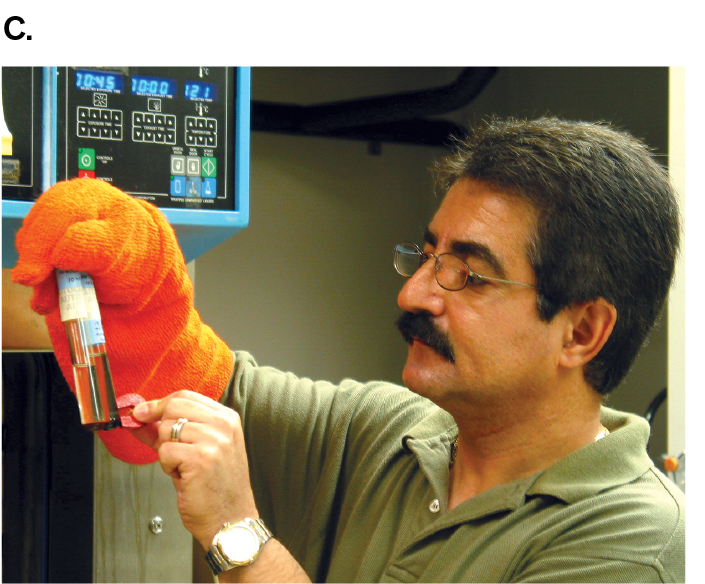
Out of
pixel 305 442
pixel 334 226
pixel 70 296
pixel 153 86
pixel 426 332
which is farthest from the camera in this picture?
pixel 334 226

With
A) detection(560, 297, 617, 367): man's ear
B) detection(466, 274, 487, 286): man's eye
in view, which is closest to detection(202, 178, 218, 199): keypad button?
detection(466, 274, 487, 286): man's eye

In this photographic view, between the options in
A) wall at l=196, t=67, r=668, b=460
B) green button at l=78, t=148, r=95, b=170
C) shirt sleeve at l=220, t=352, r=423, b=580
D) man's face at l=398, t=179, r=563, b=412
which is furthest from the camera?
wall at l=196, t=67, r=668, b=460

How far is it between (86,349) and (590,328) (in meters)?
0.70

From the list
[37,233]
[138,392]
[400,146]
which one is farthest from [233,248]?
[37,233]

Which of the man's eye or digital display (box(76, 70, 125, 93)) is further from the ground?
digital display (box(76, 70, 125, 93))

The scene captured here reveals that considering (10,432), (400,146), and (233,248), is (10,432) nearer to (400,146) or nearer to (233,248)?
(233,248)

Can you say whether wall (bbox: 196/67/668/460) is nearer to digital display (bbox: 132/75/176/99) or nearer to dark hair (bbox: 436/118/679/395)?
dark hair (bbox: 436/118/679/395)

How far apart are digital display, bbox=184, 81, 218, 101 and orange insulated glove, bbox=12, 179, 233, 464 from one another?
7.0 inches

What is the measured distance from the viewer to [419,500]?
40.2 inches

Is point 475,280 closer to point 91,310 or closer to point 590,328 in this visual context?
point 590,328

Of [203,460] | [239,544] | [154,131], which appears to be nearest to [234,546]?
[239,544]

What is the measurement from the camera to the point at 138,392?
0.99 m

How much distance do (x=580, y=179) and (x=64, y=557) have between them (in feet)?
2.91

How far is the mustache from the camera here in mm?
988
